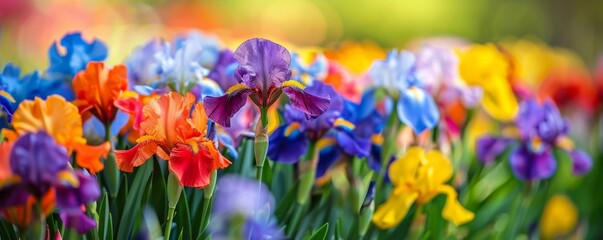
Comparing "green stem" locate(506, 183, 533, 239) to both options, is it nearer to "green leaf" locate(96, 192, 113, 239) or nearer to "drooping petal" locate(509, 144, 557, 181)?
"drooping petal" locate(509, 144, 557, 181)

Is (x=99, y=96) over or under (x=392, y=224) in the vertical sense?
over

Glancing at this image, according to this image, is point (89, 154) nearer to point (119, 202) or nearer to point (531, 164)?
point (119, 202)

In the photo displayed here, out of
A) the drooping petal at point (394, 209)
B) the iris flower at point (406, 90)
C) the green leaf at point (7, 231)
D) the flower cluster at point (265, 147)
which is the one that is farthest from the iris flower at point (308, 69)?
the green leaf at point (7, 231)

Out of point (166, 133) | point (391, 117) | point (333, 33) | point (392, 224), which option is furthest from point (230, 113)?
point (333, 33)

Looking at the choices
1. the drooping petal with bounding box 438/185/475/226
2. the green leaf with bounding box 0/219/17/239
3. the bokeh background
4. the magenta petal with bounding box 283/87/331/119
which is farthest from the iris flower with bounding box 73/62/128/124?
the bokeh background

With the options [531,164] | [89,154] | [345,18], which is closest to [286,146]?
[89,154]

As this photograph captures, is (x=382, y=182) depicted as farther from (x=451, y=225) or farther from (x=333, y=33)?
(x=333, y=33)

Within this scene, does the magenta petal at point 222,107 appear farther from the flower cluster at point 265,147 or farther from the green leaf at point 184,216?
the green leaf at point 184,216
